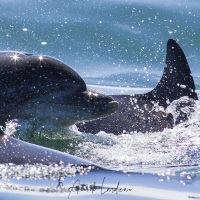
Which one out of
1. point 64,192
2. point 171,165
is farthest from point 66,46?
point 64,192

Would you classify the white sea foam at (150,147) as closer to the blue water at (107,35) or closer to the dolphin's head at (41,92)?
the dolphin's head at (41,92)

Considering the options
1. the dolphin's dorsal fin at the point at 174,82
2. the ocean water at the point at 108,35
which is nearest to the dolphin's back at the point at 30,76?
the dolphin's dorsal fin at the point at 174,82

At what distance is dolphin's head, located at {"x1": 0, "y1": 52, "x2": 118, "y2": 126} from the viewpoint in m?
8.07

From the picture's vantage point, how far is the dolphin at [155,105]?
9828 millimetres

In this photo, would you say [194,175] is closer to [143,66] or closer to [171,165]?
[171,165]

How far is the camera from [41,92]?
818 cm

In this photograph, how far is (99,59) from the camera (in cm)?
1652

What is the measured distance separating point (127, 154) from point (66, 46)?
358 inches

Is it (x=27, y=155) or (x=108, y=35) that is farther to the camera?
(x=108, y=35)

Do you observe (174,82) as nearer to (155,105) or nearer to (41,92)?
(155,105)

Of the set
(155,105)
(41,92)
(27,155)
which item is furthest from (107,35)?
(27,155)

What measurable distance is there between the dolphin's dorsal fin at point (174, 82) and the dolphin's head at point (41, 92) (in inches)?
86.9

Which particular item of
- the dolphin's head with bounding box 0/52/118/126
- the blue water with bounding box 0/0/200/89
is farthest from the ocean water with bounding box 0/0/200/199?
the dolphin's head with bounding box 0/52/118/126

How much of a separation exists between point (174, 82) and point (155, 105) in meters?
0.37
